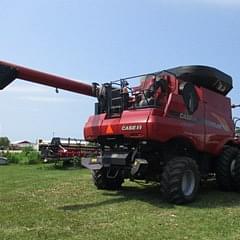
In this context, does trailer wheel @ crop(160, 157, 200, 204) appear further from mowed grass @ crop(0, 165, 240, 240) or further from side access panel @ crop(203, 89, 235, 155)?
side access panel @ crop(203, 89, 235, 155)

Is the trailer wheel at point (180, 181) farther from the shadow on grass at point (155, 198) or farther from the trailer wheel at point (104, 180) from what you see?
the trailer wheel at point (104, 180)

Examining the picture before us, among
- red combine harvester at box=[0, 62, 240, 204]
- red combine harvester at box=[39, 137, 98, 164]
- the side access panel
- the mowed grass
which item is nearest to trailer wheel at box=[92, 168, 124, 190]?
red combine harvester at box=[0, 62, 240, 204]

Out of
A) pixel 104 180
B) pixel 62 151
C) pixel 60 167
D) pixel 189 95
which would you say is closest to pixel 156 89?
pixel 189 95

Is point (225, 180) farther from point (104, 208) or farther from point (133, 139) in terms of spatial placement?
point (104, 208)

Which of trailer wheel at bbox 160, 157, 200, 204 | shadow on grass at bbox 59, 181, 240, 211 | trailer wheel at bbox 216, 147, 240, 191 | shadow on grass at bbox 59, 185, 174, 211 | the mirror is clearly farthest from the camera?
trailer wheel at bbox 216, 147, 240, 191

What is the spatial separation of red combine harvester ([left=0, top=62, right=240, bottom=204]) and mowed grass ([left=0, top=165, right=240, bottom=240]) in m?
0.56

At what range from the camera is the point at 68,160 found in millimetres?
29344

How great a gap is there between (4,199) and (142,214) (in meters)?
3.92

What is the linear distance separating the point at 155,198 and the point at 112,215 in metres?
2.59

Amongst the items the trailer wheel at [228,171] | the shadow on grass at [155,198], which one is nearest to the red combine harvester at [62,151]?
the shadow on grass at [155,198]

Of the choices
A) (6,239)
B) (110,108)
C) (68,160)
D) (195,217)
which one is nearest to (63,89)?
(110,108)

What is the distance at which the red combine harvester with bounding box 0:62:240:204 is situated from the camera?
12.2 meters

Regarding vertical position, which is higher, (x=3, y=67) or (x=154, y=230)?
(x=3, y=67)

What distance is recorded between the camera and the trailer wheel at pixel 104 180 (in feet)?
47.1
